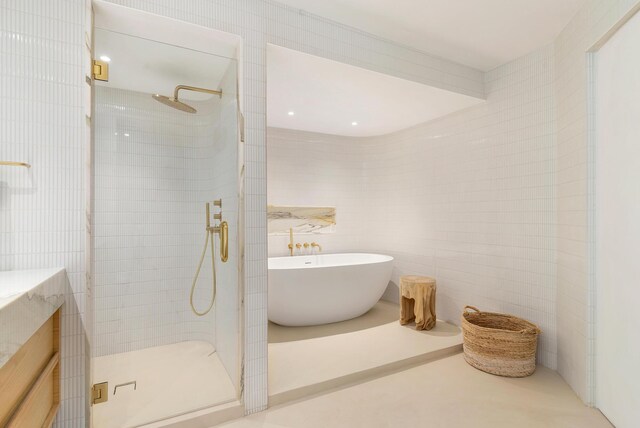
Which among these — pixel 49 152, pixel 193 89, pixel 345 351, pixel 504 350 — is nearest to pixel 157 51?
pixel 193 89

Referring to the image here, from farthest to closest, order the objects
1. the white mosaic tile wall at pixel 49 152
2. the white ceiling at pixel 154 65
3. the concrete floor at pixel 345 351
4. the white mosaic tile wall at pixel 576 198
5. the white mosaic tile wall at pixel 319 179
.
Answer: the white mosaic tile wall at pixel 319 179
the concrete floor at pixel 345 351
the white mosaic tile wall at pixel 576 198
the white ceiling at pixel 154 65
the white mosaic tile wall at pixel 49 152

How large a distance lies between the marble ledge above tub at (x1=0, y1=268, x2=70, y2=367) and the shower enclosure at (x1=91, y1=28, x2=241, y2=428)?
277mm

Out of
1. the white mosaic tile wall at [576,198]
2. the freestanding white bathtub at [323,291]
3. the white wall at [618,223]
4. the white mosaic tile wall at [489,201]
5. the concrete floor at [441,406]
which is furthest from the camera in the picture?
the freestanding white bathtub at [323,291]

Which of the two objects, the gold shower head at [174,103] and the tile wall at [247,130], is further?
the gold shower head at [174,103]

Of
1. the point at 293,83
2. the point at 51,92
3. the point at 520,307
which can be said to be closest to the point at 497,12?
the point at 293,83

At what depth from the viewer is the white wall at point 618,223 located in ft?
5.51

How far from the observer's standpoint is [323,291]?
325 cm

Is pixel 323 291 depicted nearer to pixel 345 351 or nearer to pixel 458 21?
pixel 345 351

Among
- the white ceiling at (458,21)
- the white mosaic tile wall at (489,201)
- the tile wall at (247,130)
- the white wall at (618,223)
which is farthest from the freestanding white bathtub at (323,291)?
the white ceiling at (458,21)

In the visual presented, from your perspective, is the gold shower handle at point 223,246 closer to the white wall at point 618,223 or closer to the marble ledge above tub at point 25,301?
the marble ledge above tub at point 25,301

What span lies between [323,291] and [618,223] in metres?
2.29

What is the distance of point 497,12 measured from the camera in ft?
7.22

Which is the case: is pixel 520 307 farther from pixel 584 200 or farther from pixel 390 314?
pixel 390 314

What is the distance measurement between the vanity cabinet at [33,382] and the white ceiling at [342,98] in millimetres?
2000
